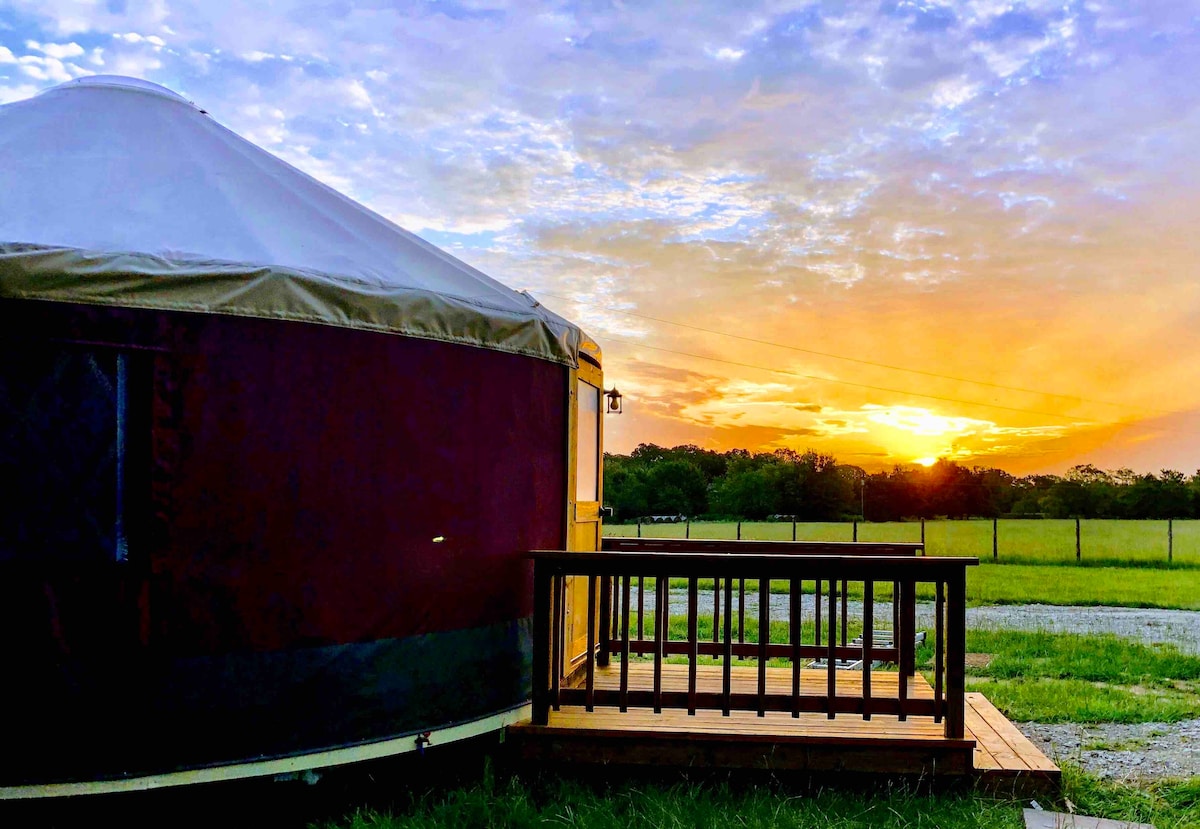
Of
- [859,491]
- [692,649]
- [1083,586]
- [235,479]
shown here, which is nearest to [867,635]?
[692,649]

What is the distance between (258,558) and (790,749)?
2391 mm

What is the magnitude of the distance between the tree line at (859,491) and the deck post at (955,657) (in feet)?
80.6

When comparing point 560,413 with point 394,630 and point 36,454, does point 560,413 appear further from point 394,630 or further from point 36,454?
point 36,454


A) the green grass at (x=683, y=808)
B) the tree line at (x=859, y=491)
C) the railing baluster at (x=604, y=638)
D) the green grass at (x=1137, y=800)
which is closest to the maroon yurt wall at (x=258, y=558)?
the green grass at (x=683, y=808)

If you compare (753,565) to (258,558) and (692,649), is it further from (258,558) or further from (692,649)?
(258,558)

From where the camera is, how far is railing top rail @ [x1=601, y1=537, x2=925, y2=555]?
18.2ft

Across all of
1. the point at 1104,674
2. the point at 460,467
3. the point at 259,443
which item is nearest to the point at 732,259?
the point at 1104,674

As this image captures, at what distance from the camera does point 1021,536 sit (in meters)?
21.5

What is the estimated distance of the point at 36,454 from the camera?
3270mm

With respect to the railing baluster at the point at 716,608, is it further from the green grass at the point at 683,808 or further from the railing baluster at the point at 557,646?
the green grass at the point at 683,808

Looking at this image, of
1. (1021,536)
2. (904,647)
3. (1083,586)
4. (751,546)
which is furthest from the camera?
(1021,536)

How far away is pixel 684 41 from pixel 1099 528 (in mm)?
22334

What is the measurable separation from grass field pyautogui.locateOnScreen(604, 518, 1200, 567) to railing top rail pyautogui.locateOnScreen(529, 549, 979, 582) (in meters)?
13.1

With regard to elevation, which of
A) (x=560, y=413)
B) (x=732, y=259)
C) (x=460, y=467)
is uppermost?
(x=732, y=259)
